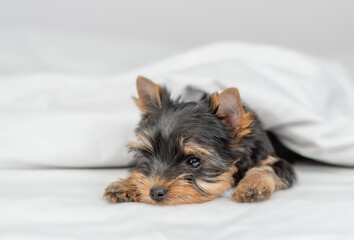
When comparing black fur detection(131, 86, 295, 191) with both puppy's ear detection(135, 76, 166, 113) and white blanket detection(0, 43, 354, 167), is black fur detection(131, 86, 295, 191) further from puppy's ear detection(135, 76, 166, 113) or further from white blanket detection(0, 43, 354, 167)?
white blanket detection(0, 43, 354, 167)

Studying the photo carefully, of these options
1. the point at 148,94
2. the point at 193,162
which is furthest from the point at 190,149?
the point at 148,94

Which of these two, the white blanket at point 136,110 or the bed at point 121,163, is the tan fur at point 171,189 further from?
the white blanket at point 136,110

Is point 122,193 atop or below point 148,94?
below

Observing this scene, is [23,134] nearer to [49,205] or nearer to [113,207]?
[49,205]

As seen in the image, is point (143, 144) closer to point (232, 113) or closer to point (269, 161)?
point (232, 113)

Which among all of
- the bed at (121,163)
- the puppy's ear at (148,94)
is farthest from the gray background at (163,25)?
the puppy's ear at (148,94)

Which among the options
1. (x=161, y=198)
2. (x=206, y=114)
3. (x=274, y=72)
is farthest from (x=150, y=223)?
(x=274, y=72)

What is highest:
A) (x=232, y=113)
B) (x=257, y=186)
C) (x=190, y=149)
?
(x=232, y=113)
